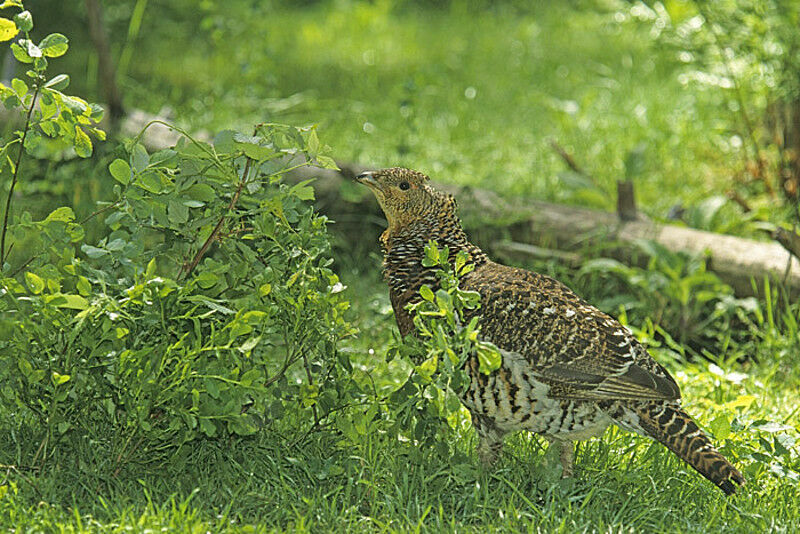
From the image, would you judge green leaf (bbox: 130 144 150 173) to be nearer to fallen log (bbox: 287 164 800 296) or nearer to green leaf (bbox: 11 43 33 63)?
green leaf (bbox: 11 43 33 63)

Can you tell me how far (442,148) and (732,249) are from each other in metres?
2.82

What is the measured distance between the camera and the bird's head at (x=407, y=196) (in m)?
3.88

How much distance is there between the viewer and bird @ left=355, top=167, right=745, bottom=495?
3459 millimetres

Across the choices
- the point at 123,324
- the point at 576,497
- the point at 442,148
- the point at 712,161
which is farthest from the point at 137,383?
the point at 712,161

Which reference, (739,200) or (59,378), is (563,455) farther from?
(739,200)

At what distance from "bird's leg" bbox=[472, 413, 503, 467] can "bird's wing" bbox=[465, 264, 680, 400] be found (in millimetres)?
266

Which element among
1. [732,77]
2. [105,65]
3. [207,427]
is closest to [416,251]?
[207,427]

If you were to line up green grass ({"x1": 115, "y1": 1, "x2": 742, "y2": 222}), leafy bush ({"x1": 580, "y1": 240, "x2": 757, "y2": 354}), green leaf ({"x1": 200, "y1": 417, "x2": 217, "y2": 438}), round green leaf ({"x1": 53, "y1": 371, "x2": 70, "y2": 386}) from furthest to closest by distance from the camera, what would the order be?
green grass ({"x1": 115, "y1": 1, "x2": 742, "y2": 222}) → leafy bush ({"x1": 580, "y1": 240, "x2": 757, "y2": 354}) → green leaf ({"x1": 200, "y1": 417, "x2": 217, "y2": 438}) → round green leaf ({"x1": 53, "y1": 371, "x2": 70, "y2": 386})

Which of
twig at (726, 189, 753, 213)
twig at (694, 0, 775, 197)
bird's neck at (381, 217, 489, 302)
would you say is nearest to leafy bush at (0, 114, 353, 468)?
bird's neck at (381, 217, 489, 302)

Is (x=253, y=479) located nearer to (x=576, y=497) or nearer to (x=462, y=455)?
(x=462, y=455)

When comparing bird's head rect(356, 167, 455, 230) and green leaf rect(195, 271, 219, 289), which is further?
bird's head rect(356, 167, 455, 230)

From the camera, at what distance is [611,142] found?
25.1ft

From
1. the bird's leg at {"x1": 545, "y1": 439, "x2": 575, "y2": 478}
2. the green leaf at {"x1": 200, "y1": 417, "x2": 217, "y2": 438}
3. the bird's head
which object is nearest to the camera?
the green leaf at {"x1": 200, "y1": 417, "x2": 217, "y2": 438}

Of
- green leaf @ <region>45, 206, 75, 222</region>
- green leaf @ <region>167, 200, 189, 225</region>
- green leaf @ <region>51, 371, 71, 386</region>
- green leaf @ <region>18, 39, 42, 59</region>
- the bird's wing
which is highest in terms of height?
green leaf @ <region>18, 39, 42, 59</region>
